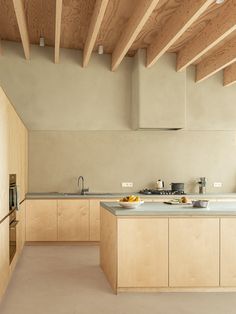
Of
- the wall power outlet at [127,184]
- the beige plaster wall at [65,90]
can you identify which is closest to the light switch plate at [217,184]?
the wall power outlet at [127,184]

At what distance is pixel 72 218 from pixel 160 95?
2539 mm

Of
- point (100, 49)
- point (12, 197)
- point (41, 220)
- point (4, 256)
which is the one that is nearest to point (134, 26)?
point (100, 49)

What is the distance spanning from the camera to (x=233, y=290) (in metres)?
4.46

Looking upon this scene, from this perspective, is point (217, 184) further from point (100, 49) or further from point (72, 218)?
point (100, 49)

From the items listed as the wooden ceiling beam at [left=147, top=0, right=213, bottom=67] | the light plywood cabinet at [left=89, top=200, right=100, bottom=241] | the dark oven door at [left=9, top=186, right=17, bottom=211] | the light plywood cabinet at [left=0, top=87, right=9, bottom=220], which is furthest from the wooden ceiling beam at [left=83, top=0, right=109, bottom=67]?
the light plywood cabinet at [left=89, top=200, right=100, bottom=241]

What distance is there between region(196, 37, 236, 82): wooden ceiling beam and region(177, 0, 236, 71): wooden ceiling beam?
466mm

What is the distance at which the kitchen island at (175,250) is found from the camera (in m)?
4.40

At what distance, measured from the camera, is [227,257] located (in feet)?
14.6

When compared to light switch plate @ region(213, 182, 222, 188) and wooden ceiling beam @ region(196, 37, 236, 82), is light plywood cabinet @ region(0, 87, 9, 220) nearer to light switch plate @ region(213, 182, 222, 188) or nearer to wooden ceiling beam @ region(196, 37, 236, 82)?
wooden ceiling beam @ region(196, 37, 236, 82)

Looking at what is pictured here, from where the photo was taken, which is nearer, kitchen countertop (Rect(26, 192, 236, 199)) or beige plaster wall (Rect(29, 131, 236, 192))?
kitchen countertop (Rect(26, 192, 236, 199))

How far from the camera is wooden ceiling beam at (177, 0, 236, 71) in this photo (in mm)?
5259

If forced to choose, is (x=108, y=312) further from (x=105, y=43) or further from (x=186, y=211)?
(x=105, y=43)

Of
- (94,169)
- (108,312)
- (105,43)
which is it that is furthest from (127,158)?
(108,312)

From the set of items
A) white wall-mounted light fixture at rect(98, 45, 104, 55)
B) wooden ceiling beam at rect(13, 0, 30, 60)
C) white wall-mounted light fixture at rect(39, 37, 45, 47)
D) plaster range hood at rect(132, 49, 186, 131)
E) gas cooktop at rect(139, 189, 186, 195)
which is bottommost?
gas cooktop at rect(139, 189, 186, 195)
